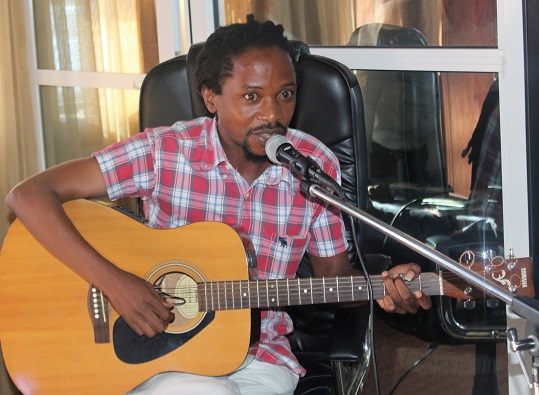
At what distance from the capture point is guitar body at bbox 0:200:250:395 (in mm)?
2027

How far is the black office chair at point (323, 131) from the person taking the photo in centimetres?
200

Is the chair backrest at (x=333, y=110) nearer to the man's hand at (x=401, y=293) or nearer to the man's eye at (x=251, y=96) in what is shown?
the man's eye at (x=251, y=96)

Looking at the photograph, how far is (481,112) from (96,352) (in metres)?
1.38

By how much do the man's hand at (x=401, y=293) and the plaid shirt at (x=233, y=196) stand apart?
32 cm

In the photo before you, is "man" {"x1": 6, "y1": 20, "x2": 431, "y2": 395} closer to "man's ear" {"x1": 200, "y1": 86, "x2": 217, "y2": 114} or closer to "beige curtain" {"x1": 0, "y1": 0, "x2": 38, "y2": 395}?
"man's ear" {"x1": 200, "y1": 86, "x2": 217, "y2": 114}

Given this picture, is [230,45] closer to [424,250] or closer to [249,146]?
[249,146]

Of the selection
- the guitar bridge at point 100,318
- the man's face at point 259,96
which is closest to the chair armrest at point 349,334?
the man's face at point 259,96

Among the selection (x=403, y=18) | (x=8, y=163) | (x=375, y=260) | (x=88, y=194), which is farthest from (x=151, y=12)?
(x=375, y=260)

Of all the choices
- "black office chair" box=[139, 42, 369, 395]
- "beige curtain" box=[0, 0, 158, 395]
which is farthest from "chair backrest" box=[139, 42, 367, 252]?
"beige curtain" box=[0, 0, 158, 395]

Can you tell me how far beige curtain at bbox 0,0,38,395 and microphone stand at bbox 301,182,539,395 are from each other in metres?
1.97

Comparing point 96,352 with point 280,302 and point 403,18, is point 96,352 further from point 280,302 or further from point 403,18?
point 403,18

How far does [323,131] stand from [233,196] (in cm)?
29

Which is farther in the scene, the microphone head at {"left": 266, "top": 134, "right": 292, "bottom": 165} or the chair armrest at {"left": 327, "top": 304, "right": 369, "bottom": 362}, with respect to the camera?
the chair armrest at {"left": 327, "top": 304, "right": 369, "bottom": 362}

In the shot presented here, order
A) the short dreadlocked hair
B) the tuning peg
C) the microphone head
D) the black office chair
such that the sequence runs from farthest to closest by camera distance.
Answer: the tuning peg
the short dreadlocked hair
the black office chair
the microphone head
